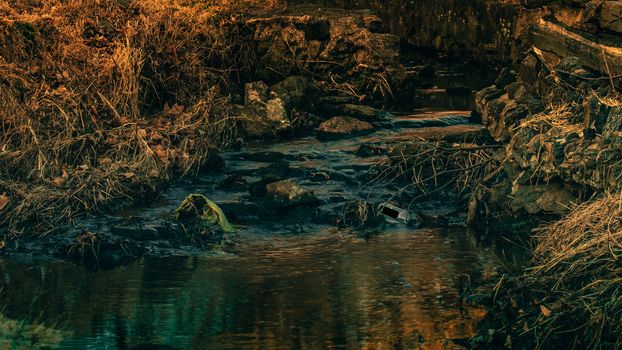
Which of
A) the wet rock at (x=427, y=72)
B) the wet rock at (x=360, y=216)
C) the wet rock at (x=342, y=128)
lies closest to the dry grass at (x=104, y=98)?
the wet rock at (x=342, y=128)

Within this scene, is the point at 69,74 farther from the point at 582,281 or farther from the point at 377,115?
the point at 582,281

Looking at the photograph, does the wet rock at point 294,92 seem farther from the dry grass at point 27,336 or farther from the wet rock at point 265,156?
the dry grass at point 27,336

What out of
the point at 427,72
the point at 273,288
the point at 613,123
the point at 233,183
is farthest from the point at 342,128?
the point at 273,288

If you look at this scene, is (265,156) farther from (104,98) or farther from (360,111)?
(360,111)

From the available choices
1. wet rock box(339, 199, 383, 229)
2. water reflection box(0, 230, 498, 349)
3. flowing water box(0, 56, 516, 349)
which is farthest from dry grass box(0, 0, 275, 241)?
wet rock box(339, 199, 383, 229)

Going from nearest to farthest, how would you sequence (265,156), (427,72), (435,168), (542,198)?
(542,198)
(435,168)
(265,156)
(427,72)

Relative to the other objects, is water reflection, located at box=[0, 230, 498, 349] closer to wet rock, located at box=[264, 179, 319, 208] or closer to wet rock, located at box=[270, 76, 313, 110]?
wet rock, located at box=[264, 179, 319, 208]

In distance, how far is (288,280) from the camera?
37.5 feet

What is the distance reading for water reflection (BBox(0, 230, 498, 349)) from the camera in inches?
388

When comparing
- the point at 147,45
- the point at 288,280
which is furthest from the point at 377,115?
the point at 288,280

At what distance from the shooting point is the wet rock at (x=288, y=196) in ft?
46.1

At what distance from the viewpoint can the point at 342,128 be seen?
1744 centimetres

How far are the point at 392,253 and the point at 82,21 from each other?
23.2 feet

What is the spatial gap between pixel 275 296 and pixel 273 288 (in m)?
0.25
